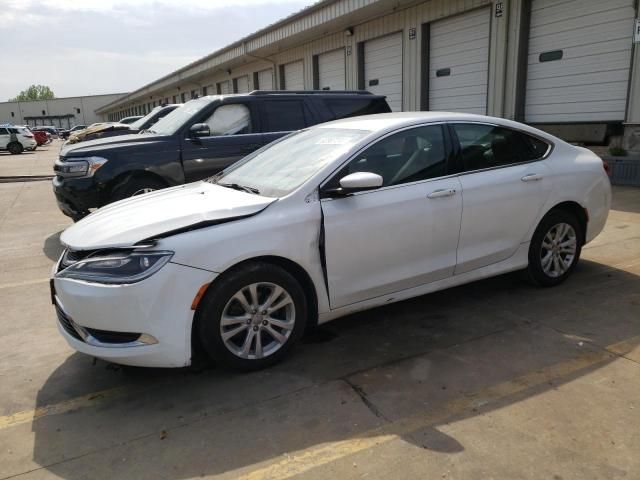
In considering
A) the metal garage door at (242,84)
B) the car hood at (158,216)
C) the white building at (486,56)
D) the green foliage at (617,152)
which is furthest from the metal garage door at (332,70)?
the car hood at (158,216)

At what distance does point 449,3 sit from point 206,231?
492 inches

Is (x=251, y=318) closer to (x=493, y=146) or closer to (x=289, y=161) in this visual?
(x=289, y=161)

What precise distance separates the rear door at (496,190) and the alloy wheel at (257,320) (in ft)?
4.79

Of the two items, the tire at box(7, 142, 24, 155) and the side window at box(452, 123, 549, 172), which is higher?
the side window at box(452, 123, 549, 172)

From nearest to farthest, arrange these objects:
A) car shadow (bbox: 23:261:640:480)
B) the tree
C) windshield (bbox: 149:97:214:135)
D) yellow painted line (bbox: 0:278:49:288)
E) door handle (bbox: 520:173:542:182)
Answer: car shadow (bbox: 23:261:640:480) < door handle (bbox: 520:173:542:182) < yellow painted line (bbox: 0:278:49:288) < windshield (bbox: 149:97:214:135) < the tree

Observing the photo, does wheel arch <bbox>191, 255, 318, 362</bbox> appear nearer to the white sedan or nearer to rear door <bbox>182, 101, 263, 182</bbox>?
the white sedan

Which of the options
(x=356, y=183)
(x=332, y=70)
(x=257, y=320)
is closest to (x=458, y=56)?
(x=332, y=70)

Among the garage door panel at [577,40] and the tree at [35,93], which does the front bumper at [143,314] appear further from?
the tree at [35,93]

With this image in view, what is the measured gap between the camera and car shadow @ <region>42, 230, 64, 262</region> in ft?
21.5

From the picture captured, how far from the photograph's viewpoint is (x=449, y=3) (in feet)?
43.7

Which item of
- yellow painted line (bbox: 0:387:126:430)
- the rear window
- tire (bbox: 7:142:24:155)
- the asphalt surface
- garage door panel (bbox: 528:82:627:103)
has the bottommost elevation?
yellow painted line (bbox: 0:387:126:430)

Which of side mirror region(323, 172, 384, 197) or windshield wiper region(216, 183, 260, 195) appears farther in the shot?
windshield wiper region(216, 183, 260, 195)

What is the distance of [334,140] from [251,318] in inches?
59.8

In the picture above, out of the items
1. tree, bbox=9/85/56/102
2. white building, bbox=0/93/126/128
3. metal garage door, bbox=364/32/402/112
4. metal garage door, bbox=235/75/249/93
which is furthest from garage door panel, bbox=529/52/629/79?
tree, bbox=9/85/56/102
